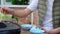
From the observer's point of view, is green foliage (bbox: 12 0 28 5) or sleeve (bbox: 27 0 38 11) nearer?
sleeve (bbox: 27 0 38 11)

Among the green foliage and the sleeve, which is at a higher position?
the sleeve

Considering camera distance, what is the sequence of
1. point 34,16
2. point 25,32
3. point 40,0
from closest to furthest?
point 25,32
point 40,0
point 34,16

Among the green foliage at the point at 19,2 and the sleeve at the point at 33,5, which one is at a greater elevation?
the sleeve at the point at 33,5

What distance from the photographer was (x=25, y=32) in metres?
1.18

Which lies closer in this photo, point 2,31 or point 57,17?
point 2,31

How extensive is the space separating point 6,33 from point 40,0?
2.48 feet

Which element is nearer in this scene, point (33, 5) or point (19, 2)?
point (33, 5)

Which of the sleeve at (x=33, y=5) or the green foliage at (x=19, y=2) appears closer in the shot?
the sleeve at (x=33, y=5)

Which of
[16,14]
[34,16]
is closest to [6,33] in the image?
[16,14]

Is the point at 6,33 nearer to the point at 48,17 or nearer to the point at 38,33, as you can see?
the point at 38,33

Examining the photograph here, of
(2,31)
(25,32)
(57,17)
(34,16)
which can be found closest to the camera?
(2,31)

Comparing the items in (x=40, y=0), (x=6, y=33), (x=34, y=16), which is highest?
(x=40, y=0)

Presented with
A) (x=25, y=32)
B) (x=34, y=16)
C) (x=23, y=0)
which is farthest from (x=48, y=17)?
(x=23, y=0)

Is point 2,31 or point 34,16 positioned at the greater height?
point 2,31
